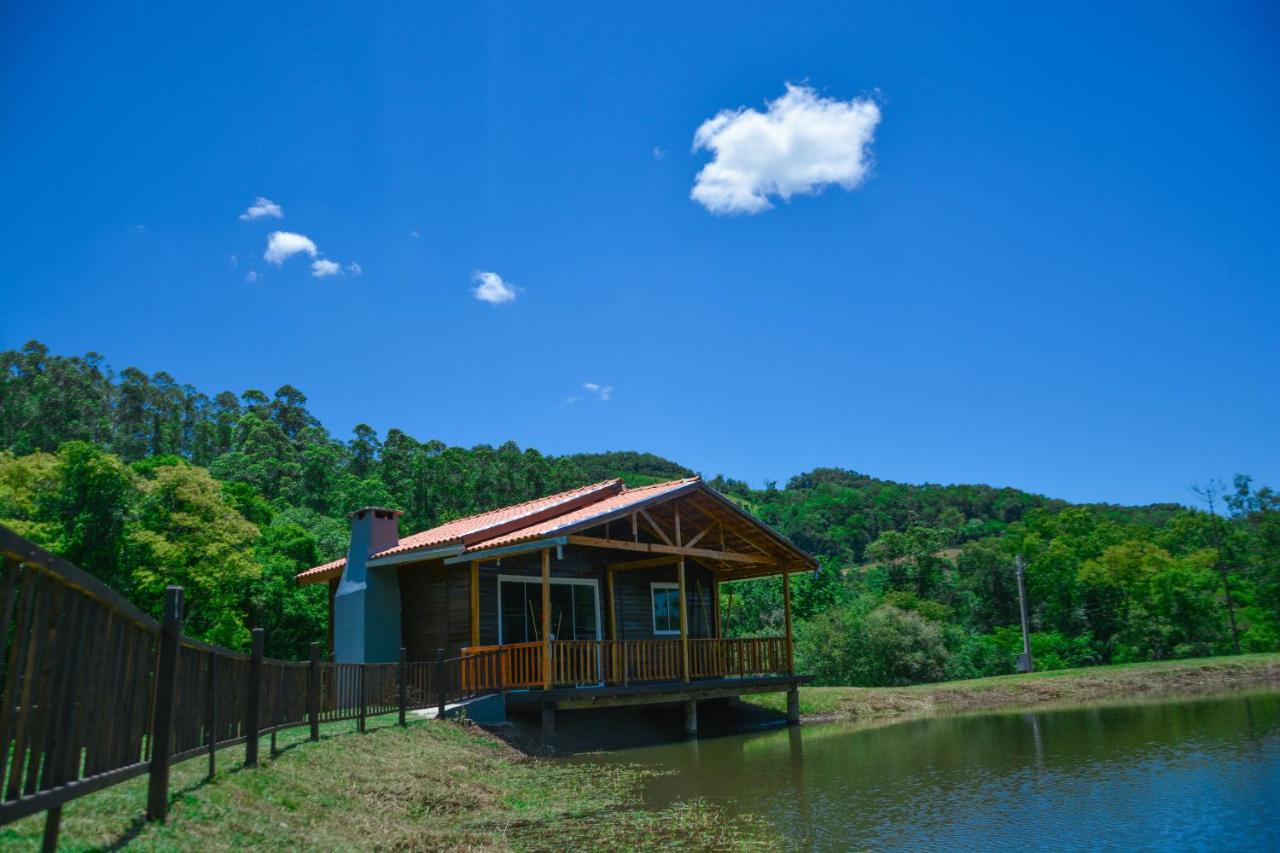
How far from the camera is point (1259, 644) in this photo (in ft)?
128

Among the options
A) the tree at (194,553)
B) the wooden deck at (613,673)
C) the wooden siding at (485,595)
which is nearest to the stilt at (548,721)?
the wooden deck at (613,673)

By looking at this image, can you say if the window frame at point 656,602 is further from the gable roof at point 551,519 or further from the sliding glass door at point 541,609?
the gable roof at point 551,519

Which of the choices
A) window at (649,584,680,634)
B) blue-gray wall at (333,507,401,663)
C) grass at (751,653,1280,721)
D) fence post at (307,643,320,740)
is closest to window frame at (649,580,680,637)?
window at (649,584,680,634)

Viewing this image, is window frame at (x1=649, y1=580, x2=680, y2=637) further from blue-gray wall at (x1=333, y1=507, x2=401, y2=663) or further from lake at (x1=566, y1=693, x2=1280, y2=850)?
blue-gray wall at (x1=333, y1=507, x2=401, y2=663)

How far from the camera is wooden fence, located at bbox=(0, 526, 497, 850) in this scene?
12.4 ft

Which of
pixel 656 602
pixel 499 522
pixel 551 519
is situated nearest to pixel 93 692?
pixel 499 522

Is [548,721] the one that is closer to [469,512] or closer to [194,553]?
[194,553]

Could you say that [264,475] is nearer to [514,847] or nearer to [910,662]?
[910,662]

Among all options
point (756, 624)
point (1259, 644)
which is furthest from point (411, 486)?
point (1259, 644)

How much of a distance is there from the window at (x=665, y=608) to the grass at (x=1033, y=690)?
311 centimetres

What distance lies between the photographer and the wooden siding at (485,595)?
1723 cm

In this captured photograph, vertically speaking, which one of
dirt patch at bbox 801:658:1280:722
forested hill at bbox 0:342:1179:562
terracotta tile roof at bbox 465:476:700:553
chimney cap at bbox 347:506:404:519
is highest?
forested hill at bbox 0:342:1179:562

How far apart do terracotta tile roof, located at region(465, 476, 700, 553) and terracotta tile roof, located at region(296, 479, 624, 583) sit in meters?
0.15

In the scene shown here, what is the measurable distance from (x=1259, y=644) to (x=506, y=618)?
36936 mm
